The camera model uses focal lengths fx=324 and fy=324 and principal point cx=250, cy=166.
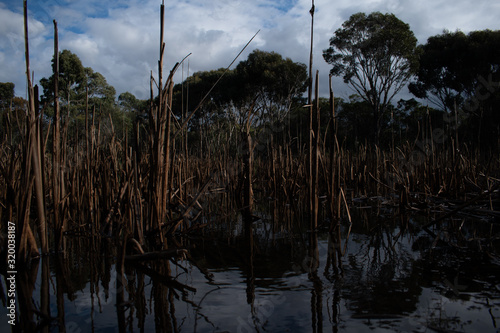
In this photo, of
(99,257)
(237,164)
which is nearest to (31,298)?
(99,257)

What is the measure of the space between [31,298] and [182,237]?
4.38ft

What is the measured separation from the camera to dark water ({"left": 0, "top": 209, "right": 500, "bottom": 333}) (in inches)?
47.7

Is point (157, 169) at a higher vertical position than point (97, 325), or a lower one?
higher

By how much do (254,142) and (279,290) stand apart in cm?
203

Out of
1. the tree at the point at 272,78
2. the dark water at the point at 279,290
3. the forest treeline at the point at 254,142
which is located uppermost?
the tree at the point at 272,78

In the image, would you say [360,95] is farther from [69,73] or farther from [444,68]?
[69,73]

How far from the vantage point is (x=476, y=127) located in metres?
9.81

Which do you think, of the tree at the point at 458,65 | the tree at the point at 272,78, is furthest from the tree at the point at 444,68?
the tree at the point at 272,78

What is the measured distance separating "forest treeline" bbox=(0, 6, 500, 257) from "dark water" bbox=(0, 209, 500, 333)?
29cm

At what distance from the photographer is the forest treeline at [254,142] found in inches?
81.1

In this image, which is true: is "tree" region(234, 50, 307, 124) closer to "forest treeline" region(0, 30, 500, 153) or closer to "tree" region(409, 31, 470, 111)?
"forest treeline" region(0, 30, 500, 153)

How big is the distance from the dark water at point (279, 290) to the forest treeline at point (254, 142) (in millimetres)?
286

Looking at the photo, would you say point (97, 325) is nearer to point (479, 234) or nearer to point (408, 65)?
point (479, 234)

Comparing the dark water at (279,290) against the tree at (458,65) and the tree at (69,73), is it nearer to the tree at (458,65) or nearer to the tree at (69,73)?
the tree at (458,65)
